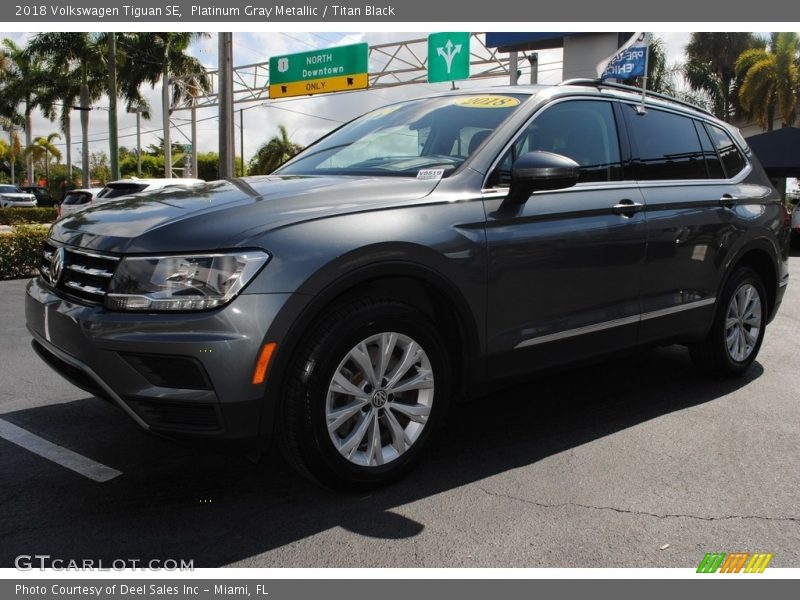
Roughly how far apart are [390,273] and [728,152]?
10.4 ft

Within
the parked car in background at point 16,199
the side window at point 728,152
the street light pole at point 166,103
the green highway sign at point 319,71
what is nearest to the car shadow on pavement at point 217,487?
the side window at point 728,152

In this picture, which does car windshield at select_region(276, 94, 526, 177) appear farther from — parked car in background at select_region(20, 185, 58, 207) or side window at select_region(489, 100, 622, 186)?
parked car in background at select_region(20, 185, 58, 207)

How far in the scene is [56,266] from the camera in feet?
10.2

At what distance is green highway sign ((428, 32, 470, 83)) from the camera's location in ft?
68.7

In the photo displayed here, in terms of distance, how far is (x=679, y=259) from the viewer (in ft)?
13.9

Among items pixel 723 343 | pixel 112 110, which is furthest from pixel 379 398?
pixel 112 110

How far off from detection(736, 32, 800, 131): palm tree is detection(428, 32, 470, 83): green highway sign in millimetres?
23276

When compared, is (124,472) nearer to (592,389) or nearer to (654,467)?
(654,467)

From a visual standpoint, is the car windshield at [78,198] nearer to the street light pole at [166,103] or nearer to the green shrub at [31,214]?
the green shrub at [31,214]

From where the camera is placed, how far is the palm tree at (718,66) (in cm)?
4138

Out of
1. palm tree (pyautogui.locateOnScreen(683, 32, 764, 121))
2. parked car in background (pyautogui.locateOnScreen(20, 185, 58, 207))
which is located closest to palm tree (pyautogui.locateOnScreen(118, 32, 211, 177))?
parked car in background (pyautogui.locateOnScreen(20, 185, 58, 207))

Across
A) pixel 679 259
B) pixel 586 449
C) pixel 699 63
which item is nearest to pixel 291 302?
pixel 586 449

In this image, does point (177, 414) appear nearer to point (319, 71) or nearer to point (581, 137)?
point (581, 137)

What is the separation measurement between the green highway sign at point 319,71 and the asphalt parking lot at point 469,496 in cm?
2128
